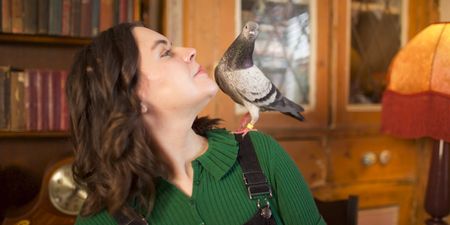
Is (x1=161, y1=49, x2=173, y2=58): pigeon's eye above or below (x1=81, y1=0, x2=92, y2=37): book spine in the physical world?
below

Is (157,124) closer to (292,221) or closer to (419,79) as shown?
(292,221)

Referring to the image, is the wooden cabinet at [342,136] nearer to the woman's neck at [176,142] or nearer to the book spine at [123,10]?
the book spine at [123,10]

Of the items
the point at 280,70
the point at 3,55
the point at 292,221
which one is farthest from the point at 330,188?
the point at 3,55

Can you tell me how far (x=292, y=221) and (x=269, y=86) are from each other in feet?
0.86

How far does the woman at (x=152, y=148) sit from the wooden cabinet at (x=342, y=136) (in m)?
0.67

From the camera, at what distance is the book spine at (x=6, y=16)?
4.67 ft

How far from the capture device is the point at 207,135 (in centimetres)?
94

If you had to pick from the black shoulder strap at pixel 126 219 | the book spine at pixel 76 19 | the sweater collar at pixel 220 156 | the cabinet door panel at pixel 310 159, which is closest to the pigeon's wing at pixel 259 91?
the sweater collar at pixel 220 156

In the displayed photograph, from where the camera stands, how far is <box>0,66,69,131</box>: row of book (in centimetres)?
147

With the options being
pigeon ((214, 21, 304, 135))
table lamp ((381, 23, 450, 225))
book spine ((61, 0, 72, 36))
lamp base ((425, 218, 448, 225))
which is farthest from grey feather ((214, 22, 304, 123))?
book spine ((61, 0, 72, 36))

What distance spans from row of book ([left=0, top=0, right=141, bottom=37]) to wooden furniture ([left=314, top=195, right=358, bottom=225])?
92 cm

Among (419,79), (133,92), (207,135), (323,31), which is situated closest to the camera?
(133,92)

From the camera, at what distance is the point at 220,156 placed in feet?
2.80

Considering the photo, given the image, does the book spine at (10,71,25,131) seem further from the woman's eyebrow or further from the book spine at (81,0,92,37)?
the woman's eyebrow
